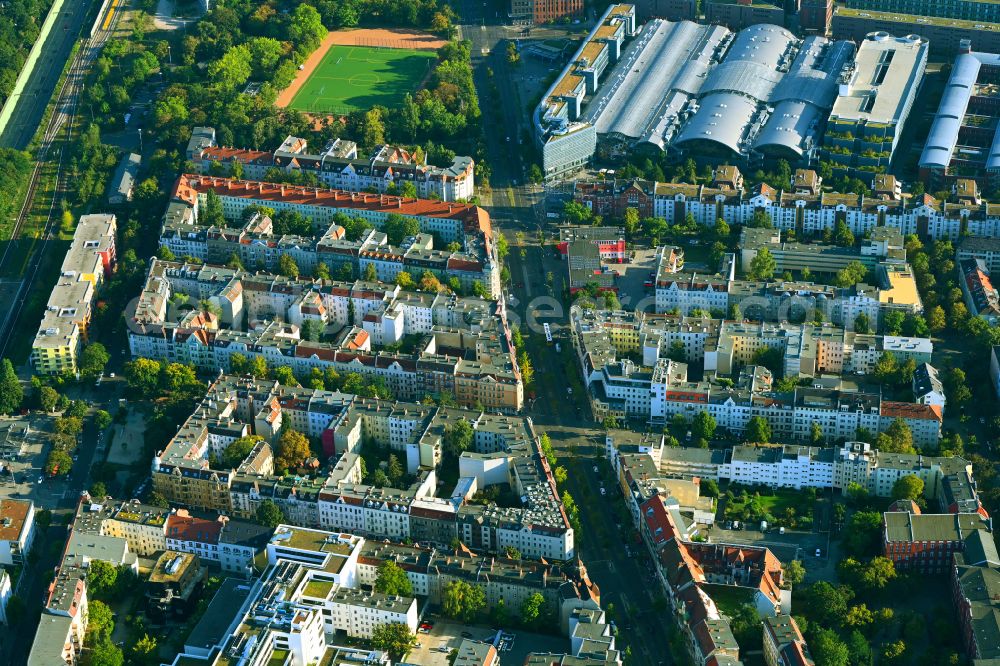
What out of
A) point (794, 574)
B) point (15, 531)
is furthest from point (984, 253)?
point (15, 531)

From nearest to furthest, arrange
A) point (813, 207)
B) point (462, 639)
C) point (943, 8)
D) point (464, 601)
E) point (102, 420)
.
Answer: point (462, 639), point (464, 601), point (102, 420), point (813, 207), point (943, 8)

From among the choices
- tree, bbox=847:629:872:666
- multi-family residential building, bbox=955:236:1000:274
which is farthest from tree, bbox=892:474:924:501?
multi-family residential building, bbox=955:236:1000:274

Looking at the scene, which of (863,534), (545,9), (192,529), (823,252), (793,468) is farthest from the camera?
(545,9)

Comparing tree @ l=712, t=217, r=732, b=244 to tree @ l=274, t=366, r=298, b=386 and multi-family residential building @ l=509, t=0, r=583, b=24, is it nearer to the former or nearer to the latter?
tree @ l=274, t=366, r=298, b=386

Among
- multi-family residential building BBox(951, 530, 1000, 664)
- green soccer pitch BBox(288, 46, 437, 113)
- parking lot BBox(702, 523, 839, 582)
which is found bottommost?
parking lot BBox(702, 523, 839, 582)

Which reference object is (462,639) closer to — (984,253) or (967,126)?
(984,253)

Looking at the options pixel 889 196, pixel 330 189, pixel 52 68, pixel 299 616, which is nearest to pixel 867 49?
pixel 889 196
